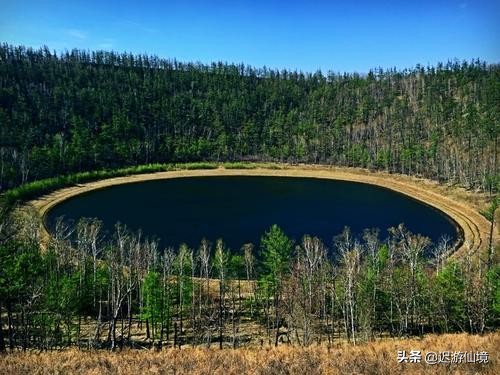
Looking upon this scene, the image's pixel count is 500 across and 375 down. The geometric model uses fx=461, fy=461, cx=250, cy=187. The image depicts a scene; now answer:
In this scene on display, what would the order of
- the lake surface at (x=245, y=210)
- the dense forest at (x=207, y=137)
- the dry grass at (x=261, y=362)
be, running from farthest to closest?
the dense forest at (x=207, y=137) < the lake surface at (x=245, y=210) < the dry grass at (x=261, y=362)

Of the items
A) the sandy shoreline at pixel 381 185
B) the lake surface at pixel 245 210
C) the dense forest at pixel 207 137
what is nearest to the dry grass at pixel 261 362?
the lake surface at pixel 245 210

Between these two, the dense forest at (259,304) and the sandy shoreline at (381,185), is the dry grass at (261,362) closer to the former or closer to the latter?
the dense forest at (259,304)

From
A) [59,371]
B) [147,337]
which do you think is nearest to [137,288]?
[147,337]

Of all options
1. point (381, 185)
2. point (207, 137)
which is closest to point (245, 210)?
point (381, 185)

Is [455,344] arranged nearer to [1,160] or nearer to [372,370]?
[372,370]

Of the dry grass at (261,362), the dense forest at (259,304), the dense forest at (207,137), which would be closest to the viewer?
the dry grass at (261,362)

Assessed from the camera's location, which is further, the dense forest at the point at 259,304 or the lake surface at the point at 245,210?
the lake surface at the point at 245,210

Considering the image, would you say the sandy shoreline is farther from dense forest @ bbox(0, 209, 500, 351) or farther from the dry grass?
the dry grass
